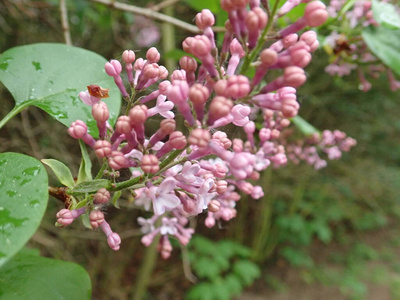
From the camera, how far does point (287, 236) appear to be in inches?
217

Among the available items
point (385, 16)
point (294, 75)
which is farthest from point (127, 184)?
point (385, 16)

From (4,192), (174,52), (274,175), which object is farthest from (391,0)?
(274,175)

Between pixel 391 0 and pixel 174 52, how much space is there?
43.7 inches

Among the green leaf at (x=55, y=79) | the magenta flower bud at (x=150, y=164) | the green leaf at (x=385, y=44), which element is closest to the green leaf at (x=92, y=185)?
the magenta flower bud at (x=150, y=164)

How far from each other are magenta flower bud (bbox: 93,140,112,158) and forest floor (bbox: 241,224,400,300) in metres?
5.00

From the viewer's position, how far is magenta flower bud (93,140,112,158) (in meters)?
0.68

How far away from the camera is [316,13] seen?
0.62m

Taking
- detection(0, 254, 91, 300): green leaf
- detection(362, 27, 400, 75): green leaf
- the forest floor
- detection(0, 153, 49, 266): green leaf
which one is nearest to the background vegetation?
the forest floor

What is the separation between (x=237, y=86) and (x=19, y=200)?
0.40m

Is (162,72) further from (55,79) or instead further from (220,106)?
(55,79)

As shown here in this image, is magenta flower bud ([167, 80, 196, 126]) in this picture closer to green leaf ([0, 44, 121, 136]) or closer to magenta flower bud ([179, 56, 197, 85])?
magenta flower bud ([179, 56, 197, 85])

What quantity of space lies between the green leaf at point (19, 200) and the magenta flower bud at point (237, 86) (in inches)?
13.5

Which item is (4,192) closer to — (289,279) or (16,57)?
(16,57)

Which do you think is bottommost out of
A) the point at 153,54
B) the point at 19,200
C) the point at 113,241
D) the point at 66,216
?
the point at 113,241
